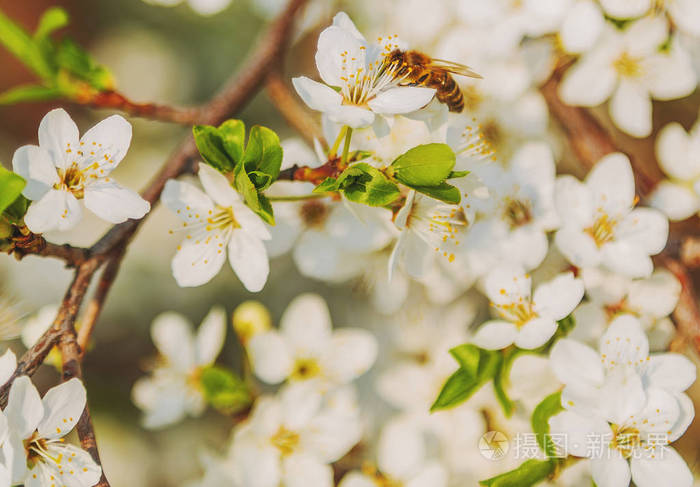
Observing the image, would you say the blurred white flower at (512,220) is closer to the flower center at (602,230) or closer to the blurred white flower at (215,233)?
the flower center at (602,230)

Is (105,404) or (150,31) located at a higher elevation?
(150,31)

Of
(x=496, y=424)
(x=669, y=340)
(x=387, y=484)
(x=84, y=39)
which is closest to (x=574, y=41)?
(x=669, y=340)

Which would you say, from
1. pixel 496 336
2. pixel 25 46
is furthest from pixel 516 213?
pixel 25 46

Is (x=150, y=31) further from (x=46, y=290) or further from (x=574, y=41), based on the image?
(x=574, y=41)

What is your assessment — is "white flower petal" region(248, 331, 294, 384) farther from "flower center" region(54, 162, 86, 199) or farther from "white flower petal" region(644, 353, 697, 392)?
"white flower petal" region(644, 353, 697, 392)

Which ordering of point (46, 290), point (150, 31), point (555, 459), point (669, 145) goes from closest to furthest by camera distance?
point (555, 459)
point (669, 145)
point (46, 290)
point (150, 31)

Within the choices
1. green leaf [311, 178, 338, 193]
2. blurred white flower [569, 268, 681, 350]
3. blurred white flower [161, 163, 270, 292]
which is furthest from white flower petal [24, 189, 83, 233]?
blurred white flower [569, 268, 681, 350]

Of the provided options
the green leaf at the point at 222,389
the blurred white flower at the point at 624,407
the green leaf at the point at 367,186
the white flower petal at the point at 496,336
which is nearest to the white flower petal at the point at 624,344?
the blurred white flower at the point at 624,407
